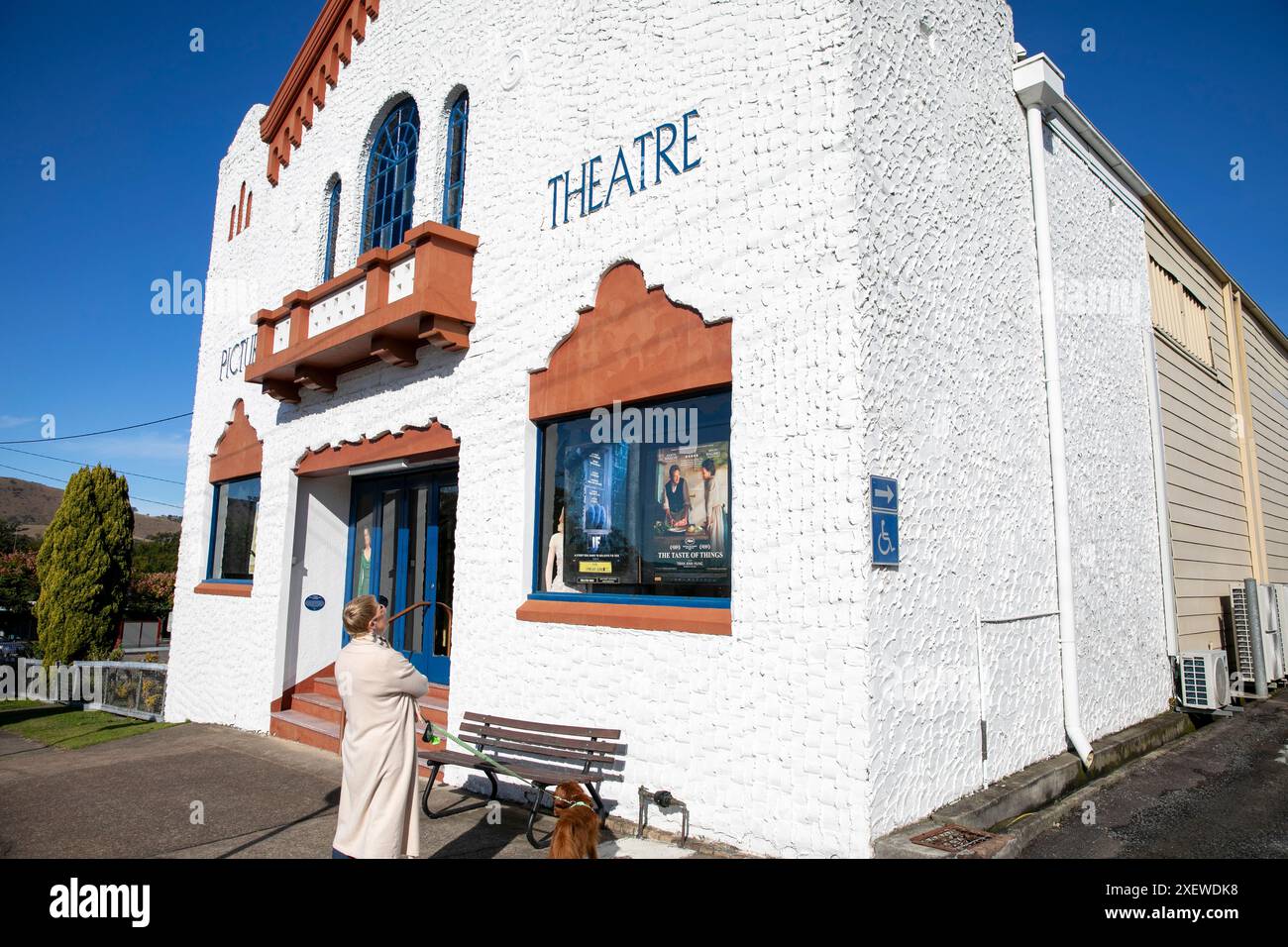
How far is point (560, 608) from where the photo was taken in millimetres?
6395

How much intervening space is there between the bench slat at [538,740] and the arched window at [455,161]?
4960 millimetres

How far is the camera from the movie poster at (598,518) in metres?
6.29

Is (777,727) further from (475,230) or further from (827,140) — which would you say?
(475,230)

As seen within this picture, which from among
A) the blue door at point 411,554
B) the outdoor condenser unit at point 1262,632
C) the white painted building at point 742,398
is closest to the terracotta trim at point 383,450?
the white painted building at point 742,398

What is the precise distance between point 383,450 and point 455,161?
3.06 metres

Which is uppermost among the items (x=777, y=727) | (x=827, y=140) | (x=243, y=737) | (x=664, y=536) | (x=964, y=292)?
(x=827, y=140)

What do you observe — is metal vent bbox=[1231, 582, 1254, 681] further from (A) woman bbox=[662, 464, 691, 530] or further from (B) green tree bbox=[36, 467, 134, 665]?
(B) green tree bbox=[36, 467, 134, 665]

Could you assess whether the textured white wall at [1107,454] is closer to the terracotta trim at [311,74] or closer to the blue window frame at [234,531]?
the terracotta trim at [311,74]

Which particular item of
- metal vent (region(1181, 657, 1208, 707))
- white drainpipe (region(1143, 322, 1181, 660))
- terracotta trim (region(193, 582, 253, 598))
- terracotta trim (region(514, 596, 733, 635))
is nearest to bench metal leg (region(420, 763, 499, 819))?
terracotta trim (region(514, 596, 733, 635))
